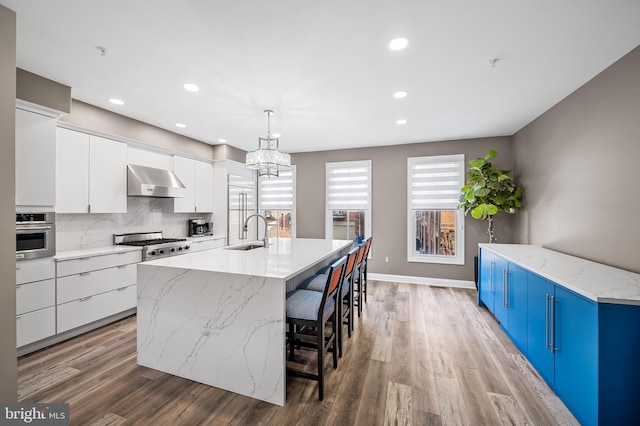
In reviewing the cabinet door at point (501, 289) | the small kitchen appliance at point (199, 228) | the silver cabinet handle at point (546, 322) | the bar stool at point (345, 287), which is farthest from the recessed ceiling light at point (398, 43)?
the small kitchen appliance at point (199, 228)

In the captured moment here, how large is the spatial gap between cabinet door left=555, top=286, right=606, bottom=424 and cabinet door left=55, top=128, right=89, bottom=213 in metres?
4.84

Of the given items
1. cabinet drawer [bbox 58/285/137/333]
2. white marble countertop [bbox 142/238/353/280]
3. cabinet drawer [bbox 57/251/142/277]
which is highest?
white marble countertop [bbox 142/238/353/280]

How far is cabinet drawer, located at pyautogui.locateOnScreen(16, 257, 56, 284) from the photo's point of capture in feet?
8.32

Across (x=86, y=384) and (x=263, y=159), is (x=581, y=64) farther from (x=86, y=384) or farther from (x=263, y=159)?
(x=86, y=384)

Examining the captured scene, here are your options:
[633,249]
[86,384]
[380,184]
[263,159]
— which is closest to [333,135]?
[380,184]

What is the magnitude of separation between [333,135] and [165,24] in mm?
3067

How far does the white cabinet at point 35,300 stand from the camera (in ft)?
8.27

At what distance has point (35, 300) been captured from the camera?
262 centimetres

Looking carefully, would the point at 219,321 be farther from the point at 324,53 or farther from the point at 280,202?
the point at 280,202

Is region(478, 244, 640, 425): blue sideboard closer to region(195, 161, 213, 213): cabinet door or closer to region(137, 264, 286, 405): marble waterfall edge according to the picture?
region(137, 264, 286, 405): marble waterfall edge

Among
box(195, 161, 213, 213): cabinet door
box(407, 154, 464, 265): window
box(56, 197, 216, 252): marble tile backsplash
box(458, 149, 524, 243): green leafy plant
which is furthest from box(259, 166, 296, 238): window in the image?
box(458, 149, 524, 243): green leafy plant

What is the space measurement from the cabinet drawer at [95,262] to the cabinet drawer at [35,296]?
0.15 metres

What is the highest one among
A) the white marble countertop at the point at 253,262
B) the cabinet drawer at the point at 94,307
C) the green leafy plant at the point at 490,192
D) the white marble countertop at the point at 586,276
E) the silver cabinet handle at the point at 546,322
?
the green leafy plant at the point at 490,192

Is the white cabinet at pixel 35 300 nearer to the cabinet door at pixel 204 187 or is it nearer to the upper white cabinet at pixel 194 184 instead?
the upper white cabinet at pixel 194 184
